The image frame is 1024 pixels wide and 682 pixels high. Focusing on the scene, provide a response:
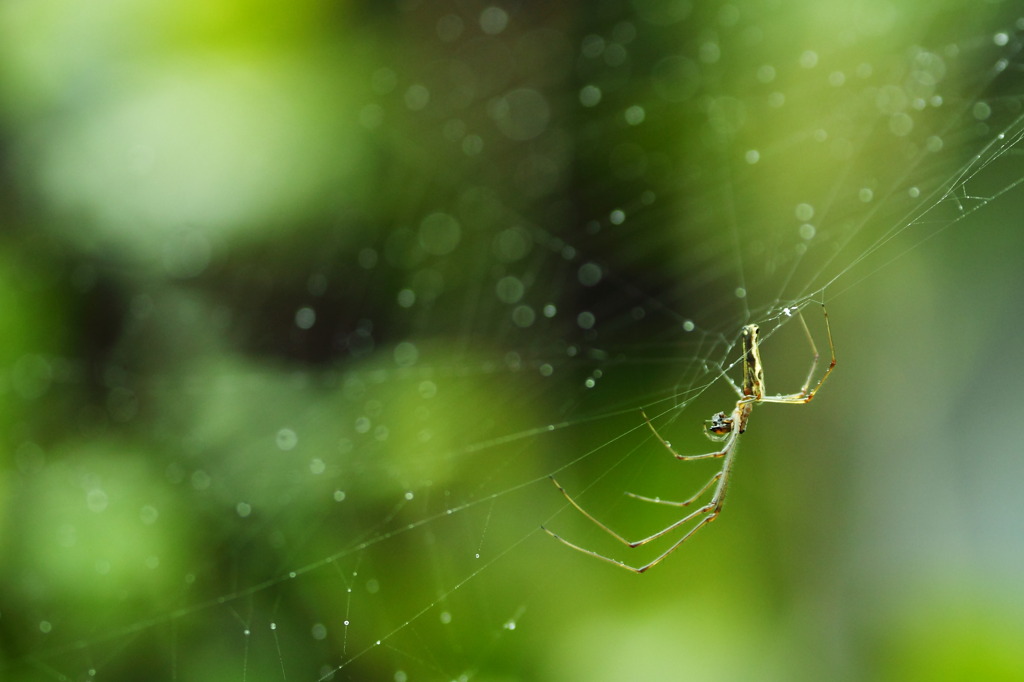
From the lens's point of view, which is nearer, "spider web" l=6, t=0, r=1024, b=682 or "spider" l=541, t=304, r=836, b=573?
"spider" l=541, t=304, r=836, b=573

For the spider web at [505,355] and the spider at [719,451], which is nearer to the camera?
the spider at [719,451]

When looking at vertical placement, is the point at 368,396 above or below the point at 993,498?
above

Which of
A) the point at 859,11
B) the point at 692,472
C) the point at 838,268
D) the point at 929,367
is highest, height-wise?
the point at 859,11

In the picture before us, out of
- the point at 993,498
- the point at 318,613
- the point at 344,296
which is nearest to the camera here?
the point at 318,613

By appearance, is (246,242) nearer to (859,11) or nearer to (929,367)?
(859,11)

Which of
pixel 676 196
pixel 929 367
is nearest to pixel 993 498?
pixel 929 367

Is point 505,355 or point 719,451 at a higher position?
point 505,355

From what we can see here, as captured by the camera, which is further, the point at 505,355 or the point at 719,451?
the point at 505,355

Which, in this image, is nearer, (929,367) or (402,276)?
(402,276)
